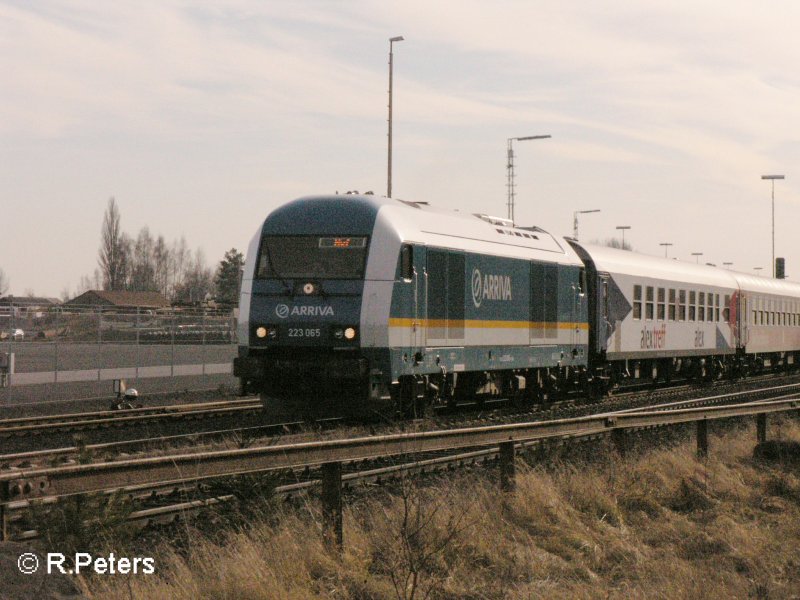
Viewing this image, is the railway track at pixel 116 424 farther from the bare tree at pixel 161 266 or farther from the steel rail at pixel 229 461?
the bare tree at pixel 161 266

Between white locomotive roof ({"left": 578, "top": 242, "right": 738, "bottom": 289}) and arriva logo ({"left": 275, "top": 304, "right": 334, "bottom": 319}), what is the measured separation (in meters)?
10.0

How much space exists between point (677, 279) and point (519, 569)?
24.0 metres

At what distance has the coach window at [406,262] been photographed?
17422 mm

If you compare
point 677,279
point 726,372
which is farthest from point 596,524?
point 726,372

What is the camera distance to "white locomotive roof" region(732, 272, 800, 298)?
3781cm

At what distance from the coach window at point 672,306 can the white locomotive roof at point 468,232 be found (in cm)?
698

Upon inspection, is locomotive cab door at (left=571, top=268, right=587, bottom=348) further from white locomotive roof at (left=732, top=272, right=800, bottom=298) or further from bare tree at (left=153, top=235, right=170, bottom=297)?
bare tree at (left=153, top=235, right=170, bottom=297)

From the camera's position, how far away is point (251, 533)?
8578 millimetres

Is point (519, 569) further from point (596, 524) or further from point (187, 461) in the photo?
point (187, 461)

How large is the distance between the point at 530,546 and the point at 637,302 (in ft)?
64.6

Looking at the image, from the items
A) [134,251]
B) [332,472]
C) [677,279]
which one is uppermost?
[134,251]

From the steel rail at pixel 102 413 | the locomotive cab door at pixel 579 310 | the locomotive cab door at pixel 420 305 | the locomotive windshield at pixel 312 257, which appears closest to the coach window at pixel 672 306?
the locomotive cab door at pixel 579 310

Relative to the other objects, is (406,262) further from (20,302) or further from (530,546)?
(20,302)

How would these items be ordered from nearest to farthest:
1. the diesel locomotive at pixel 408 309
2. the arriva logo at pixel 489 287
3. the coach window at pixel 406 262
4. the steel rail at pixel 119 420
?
the diesel locomotive at pixel 408 309
the coach window at pixel 406 262
the steel rail at pixel 119 420
the arriva logo at pixel 489 287
